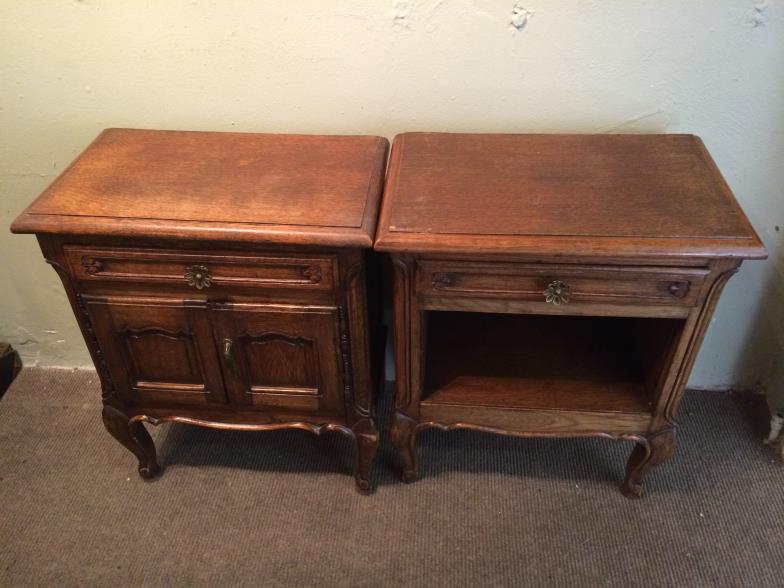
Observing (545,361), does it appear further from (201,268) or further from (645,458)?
(201,268)

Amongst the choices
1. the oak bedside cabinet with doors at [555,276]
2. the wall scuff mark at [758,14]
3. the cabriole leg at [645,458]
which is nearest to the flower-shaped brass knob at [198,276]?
the oak bedside cabinet with doors at [555,276]

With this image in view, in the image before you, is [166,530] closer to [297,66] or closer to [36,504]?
[36,504]

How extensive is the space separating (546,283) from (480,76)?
1.65 feet

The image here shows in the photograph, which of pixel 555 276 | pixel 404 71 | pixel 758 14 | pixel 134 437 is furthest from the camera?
pixel 134 437

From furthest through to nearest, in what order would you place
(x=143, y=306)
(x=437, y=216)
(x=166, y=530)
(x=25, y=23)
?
(x=166, y=530) < (x=25, y=23) < (x=143, y=306) < (x=437, y=216)

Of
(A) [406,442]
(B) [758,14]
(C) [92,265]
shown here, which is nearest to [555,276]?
(A) [406,442]

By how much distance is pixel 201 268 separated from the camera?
3.66 ft

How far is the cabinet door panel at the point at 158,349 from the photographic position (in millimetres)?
1188

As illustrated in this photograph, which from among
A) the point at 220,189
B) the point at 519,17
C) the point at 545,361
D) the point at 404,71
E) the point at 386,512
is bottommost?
the point at 386,512

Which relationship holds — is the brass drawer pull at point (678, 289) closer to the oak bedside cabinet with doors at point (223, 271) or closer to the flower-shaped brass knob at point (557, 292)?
the flower-shaped brass knob at point (557, 292)

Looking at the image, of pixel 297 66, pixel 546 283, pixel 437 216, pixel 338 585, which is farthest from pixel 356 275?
pixel 338 585

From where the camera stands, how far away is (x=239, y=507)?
1495 mm

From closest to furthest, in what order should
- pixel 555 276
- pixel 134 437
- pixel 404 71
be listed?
pixel 555 276, pixel 404 71, pixel 134 437

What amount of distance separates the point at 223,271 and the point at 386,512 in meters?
0.71
